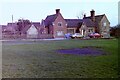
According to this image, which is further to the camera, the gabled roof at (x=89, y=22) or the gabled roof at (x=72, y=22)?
the gabled roof at (x=89, y=22)

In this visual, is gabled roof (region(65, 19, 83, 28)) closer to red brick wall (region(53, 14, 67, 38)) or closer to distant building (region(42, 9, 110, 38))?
distant building (region(42, 9, 110, 38))

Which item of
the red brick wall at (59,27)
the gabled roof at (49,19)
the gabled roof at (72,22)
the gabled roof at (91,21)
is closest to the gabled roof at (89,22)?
the gabled roof at (91,21)

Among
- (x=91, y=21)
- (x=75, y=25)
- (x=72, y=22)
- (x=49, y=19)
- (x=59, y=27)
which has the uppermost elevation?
(x=49, y=19)

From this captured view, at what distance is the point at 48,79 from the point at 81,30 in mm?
70297

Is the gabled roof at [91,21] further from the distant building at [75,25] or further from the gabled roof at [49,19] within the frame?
the gabled roof at [49,19]

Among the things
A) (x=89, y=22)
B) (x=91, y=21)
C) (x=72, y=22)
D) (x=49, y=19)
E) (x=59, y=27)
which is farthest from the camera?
(x=91, y=21)

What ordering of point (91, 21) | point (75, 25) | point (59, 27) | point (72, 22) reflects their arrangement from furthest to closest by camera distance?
point (91, 21), point (72, 22), point (75, 25), point (59, 27)

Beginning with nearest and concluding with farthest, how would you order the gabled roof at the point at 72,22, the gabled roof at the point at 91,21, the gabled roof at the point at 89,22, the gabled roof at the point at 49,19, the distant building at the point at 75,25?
the distant building at the point at 75,25 → the gabled roof at the point at 49,19 → the gabled roof at the point at 72,22 → the gabled roof at the point at 89,22 → the gabled roof at the point at 91,21

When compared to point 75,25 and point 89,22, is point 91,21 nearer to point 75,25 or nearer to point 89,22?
point 89,22

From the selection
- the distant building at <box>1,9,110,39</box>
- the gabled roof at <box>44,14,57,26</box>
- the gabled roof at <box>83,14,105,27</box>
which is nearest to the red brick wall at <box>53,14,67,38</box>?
the distant building at <box>1,9,110,39</box>

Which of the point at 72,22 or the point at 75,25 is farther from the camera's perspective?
the point at 72,22

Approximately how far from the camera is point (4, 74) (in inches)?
450

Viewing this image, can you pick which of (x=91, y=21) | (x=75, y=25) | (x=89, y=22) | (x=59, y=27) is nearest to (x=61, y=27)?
(x=59, y=27)

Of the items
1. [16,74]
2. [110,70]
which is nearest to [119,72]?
[110,70]
